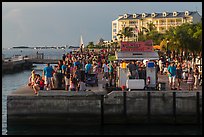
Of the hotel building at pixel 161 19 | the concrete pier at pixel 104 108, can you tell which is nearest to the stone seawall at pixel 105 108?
the concrete pier at pixel 104 108

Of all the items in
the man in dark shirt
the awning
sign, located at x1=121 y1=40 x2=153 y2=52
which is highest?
sign, located at x1=121 y1=40 x2=153 y2=52

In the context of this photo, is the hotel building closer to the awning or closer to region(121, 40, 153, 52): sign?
region(121, 40, 153, 52): sign

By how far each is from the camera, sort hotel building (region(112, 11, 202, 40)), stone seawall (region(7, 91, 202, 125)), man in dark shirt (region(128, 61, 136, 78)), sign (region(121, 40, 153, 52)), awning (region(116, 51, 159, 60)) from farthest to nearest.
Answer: hotel building (region(112, 11, 202, 40)), sign (region(121, 40, 153, 52)), awning (region(116, 51, 159, 60)), man in dark shirt (region(128, 61, 136, 78)), stone seawall (region(7, 91, 202, 125))

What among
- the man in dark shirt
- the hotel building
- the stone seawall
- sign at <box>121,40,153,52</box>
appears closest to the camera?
the stone seawall

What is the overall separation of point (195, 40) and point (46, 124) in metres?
37.3

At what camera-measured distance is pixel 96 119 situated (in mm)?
22359

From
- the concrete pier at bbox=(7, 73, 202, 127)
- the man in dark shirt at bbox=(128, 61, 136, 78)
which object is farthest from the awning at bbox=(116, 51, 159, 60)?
the concrete pier at bbox=(7, 73, 202, 127)

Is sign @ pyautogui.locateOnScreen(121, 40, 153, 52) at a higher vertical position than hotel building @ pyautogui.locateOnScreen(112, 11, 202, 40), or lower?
lower

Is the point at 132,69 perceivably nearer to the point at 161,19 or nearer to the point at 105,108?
the point at 105,108

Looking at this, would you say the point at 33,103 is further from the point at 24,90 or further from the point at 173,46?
the point at 173,46

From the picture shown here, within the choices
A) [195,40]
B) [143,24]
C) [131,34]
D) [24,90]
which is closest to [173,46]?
[195,40]

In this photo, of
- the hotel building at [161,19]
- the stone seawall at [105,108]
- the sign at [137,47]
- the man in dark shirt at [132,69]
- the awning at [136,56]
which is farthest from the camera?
the hotel building at [161,19]

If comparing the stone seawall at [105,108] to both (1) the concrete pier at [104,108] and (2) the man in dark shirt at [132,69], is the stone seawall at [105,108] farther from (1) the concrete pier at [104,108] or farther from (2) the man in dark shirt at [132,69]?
(2) the man in dark shirt at [132,69]

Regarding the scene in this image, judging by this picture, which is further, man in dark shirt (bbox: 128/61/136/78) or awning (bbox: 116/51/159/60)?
awning (bbox: 116/51/159/60)
